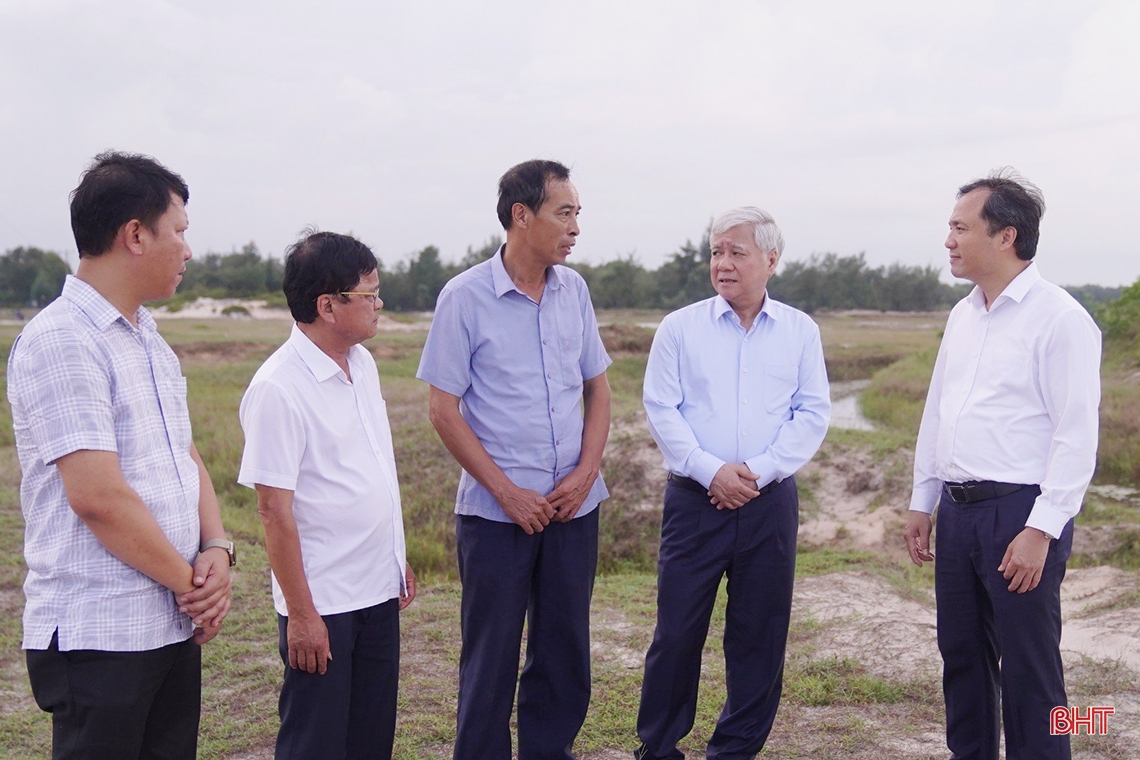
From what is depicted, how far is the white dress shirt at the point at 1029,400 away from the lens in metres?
2.96

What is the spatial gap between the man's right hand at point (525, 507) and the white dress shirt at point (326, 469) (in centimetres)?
43

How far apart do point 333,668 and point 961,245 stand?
243 cm

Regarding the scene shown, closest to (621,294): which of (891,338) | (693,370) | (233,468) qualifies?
(891,338)

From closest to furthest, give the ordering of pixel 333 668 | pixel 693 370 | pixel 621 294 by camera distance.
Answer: pixel 333 668 < pixel 693 370 < pixel 621 294

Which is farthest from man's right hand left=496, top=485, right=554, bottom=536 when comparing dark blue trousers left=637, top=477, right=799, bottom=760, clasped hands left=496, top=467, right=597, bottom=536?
dark blue trousers left=637, top=477, right=799, bottom=760

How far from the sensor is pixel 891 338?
104 ft

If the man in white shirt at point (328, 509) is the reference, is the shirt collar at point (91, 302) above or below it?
above

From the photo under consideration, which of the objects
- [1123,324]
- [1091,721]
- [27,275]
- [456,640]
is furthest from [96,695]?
[27,275]

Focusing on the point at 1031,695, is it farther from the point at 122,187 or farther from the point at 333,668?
the point at 122,187

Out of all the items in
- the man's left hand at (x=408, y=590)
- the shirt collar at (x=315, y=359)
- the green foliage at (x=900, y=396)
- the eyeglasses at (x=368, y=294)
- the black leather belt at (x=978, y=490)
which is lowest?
Answer: the green foliage at (x=900, y=396)

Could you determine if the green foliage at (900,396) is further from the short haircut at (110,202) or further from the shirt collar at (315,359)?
the short haircut at (110,202)

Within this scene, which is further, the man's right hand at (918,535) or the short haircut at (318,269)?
the man's right hand at (918,535)

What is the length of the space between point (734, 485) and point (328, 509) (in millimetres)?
1389

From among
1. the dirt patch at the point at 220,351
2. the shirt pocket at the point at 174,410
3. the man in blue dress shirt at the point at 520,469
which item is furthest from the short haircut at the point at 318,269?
the dirt patch at the point at 220,351
